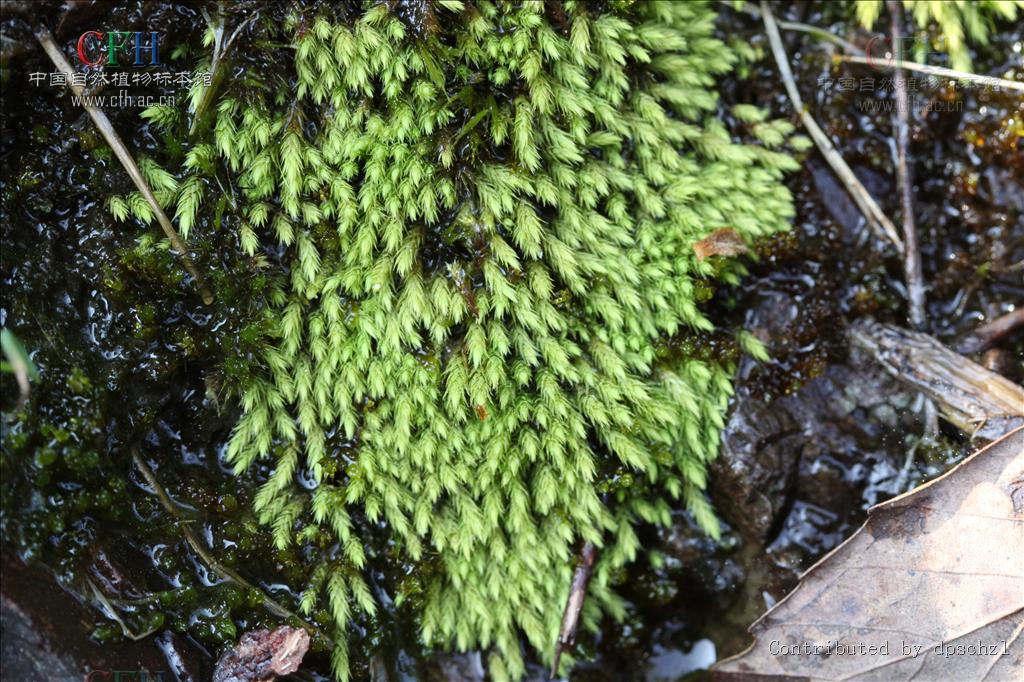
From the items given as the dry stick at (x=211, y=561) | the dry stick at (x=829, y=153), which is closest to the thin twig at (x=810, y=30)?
the dry stick at (x=829, y=153)

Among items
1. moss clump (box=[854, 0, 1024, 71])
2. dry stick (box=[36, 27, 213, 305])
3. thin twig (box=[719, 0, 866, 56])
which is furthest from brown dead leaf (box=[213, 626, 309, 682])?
moss clump (box=[854, 0, 1024, 71])

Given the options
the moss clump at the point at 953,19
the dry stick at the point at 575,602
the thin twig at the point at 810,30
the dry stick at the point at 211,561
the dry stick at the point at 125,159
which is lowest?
the dry stick at the point at 575,602

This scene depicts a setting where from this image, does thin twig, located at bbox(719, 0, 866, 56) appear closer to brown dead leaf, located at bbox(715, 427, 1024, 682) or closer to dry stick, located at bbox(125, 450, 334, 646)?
brown dead leaf, located at bbox(715, 427, 1024, 682)

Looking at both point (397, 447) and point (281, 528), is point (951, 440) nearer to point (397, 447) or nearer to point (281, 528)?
point (397, 447)

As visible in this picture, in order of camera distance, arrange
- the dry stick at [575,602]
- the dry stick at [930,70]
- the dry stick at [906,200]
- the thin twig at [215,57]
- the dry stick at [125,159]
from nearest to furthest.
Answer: the dry stick at [125,159], the thin twig at [215,57], the dry stick at [575,602], the dry stick at [930,70], the dry stick at [906,200]

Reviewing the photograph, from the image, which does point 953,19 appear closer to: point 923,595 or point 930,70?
point 930,70

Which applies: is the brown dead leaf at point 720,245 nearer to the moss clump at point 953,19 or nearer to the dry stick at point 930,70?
the dry stick at point 930,70

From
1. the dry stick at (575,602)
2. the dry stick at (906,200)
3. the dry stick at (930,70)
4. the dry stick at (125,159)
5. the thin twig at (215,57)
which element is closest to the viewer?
the dry stick at (125,159)
